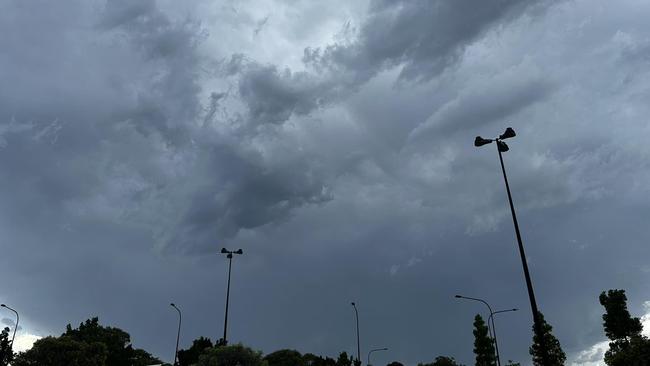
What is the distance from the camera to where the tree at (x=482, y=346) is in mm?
82625

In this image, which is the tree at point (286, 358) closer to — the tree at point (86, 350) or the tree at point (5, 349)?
the tree at point (86, 350)

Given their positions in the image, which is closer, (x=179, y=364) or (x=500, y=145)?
(x=500, y=145)

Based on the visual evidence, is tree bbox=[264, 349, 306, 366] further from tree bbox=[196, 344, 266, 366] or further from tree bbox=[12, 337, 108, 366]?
tree bbox=[196, 344, 266, 366]

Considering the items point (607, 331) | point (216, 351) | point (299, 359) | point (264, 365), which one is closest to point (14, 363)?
point (216, 351)

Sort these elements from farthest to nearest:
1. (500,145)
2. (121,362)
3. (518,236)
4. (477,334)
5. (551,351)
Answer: (121,362) < (477,334) < (551,351) < (500,145) < (518,236)

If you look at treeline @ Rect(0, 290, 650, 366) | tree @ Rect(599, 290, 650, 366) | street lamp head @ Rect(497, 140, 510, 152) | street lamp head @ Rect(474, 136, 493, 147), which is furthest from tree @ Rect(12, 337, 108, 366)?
tree @ Rect(599, 290, 650, 366)

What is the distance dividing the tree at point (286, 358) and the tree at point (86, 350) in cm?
2970

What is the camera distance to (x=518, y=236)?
2258cm

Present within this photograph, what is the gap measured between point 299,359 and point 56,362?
175 ft

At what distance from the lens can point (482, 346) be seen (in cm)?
8375

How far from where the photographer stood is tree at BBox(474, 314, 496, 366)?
271ft

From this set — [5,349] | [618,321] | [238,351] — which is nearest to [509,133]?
[238,351]

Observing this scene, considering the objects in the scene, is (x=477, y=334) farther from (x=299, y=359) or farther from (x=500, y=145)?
(x=500, y=145)

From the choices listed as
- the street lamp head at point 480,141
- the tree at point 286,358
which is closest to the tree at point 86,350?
the tree at point 286,358
